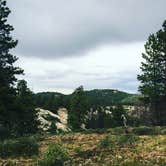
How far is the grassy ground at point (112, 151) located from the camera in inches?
748

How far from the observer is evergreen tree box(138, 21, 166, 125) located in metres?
54.5

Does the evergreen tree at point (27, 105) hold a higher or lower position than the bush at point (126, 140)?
higher

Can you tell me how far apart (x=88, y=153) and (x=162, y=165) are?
4.55 meters

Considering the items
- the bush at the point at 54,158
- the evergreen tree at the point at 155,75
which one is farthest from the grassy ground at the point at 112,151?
the evergreen tree at the point at 155,75

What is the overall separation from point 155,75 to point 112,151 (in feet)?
115

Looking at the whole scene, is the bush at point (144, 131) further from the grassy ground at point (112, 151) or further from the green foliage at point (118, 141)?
the green foliage at point (118, 141)

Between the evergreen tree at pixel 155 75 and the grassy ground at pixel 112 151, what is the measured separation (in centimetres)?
3012

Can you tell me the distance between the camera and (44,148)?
23.4 meters

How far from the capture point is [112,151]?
21219 millimetres

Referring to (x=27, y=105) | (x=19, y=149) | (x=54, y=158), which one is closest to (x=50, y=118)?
(x=27, y=105)

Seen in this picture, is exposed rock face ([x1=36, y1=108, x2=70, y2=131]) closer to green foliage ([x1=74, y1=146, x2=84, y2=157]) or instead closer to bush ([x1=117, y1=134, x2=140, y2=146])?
bush ([x1=117, y1=134, x2=140, y2=146])

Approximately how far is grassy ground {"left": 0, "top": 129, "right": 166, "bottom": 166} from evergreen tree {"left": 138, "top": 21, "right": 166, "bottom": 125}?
30.1 metres

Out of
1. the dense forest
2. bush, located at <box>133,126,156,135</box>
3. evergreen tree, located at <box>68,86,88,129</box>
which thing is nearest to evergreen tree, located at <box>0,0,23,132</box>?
the dense forest

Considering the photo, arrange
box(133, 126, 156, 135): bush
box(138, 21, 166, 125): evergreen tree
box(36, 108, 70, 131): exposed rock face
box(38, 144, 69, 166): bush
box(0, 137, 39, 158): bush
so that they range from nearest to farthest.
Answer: box(38, 144, 69, 166): bush → box(0, 137, 39, 158): bush → box(133, 126, 156, 135): bush → box(138, 21, 166, 125): evergreen tree → box(36, 108, 70, 131): exposed rock face
